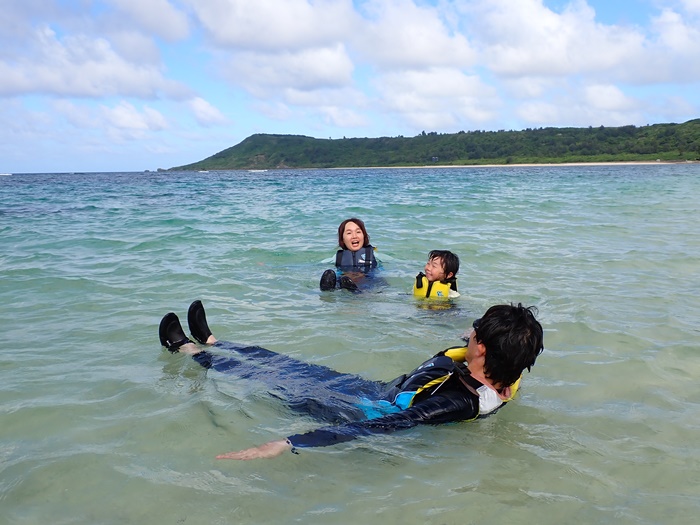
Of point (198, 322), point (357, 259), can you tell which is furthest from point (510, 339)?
point (357, 259)

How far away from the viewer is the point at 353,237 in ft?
27.3

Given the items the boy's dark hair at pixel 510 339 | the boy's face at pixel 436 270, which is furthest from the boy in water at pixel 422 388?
the boy's face at pixel 436 270

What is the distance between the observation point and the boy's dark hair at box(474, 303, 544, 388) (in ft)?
10.3

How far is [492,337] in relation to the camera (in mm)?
3201

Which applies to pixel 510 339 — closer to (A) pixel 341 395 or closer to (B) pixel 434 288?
(A) pixel 341 395

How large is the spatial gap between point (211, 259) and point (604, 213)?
12.9 meters

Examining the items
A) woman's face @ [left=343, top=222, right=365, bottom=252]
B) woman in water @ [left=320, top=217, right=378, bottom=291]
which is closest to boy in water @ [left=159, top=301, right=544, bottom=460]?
woman in water @ [left=320, top=217, right=378, bottom=291]

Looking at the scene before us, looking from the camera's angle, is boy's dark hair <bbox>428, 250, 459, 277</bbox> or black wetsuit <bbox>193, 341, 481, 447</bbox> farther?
boy's dark hair <bbox>428, 250, 459, 277</bbox>

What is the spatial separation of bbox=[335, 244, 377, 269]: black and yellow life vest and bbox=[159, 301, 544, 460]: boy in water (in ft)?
13.4

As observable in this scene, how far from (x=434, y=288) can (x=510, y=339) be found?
3.50 m

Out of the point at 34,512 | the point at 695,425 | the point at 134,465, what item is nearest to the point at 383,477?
the point at 134,465

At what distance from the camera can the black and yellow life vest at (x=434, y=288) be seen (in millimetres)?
6609

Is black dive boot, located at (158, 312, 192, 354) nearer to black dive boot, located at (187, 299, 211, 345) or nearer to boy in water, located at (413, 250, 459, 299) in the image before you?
black dive boot, located at (187, 299, 211, 345)

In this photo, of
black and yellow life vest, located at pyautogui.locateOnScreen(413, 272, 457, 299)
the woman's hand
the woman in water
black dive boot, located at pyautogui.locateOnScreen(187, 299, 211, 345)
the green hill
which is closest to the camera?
the woman's hand
